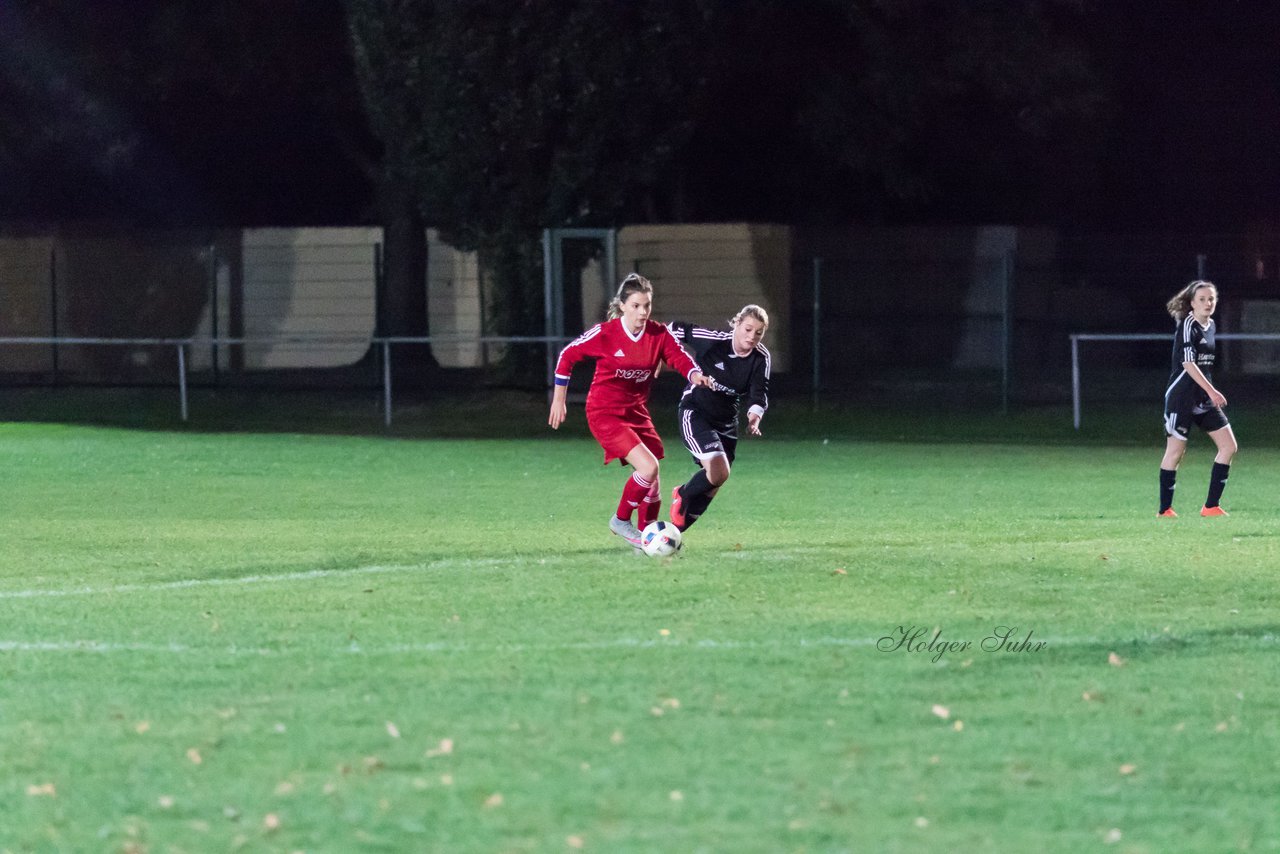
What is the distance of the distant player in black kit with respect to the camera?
11.1 meters

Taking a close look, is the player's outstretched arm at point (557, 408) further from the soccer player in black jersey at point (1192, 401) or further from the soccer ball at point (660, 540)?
the soccer player in black jersey at point (1192, 401)

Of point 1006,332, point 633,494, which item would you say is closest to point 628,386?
point 633,494

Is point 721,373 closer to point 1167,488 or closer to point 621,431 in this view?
point 621,431

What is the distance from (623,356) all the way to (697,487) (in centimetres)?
89

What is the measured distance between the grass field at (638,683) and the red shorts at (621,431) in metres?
0.62

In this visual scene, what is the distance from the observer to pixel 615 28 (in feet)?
84.9

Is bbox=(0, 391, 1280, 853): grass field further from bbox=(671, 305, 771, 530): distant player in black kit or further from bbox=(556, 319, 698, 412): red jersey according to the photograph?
bbox=(556, 319, 698, 412): red jersey

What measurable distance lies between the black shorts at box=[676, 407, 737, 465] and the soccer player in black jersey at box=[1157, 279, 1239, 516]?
13.1ft

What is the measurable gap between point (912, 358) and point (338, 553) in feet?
75.8

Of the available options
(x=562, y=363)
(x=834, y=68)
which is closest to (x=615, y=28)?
(x=834, y=68)

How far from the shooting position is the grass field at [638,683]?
5.34 m

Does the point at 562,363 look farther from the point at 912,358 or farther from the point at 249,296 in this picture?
the point at 249,296
